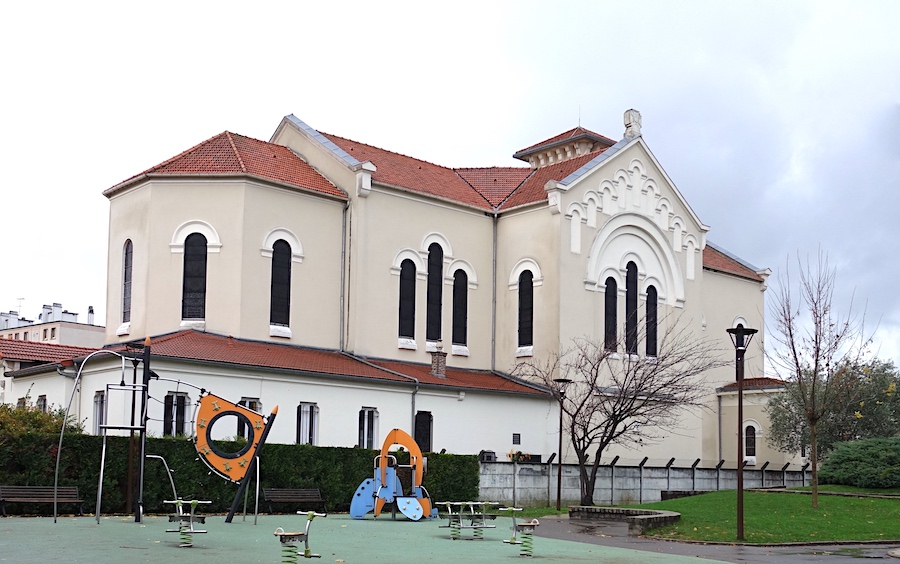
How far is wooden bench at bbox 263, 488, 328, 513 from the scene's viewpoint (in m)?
30.5

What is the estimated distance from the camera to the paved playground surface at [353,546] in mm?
17672

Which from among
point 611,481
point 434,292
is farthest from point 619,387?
point 434,292

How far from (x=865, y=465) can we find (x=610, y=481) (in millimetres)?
9043

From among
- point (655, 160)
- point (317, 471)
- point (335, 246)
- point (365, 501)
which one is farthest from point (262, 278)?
point (655, 160)

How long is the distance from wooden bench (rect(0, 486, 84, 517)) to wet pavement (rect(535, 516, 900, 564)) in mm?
11556

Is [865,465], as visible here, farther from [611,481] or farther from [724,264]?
[724,264]

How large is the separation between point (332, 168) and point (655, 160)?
15573 millimetres

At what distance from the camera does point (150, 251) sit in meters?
40.3

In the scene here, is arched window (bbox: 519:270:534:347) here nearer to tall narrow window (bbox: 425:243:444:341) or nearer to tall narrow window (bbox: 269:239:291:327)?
tall narrow window (bbox: 425:243:444:341)

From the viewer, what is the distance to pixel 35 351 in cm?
4088

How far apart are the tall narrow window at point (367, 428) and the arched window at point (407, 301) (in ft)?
21.4

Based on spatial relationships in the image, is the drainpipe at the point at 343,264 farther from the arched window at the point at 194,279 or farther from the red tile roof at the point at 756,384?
the red tile roof at the point at 756,384

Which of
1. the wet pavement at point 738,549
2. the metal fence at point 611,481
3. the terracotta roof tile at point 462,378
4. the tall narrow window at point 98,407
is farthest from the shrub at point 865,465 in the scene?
the tall narrow window at point 98,407

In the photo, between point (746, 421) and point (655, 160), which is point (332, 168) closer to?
point (655, 160)
